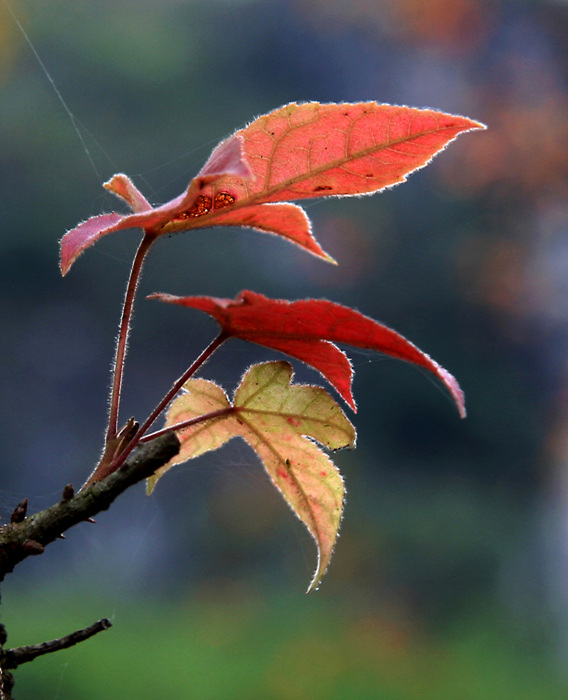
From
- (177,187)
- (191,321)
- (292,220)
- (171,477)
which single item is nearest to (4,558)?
(292,220)

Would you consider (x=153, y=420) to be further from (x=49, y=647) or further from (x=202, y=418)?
(x=49, y=647)

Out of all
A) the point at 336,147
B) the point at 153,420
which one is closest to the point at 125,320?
the point at 153,420

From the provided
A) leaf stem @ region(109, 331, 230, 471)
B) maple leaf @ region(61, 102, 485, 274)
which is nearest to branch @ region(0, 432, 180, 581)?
leaf stem @ region(109, 331, 230, 471)

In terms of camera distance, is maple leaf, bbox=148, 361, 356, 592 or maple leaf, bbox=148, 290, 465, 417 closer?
maple leaf, bbox=148, 290, 465, 417

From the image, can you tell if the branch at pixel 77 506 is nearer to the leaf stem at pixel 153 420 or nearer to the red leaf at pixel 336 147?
the leaf stem at pixel 153 420

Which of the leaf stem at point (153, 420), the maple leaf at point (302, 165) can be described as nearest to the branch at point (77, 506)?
the leaf stem at point (153, 420)

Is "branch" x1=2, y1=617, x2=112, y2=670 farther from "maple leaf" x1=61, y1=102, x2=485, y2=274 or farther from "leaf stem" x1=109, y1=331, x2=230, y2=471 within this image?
"maple leaf" x1=61, y1=102, x2=485, y2=274

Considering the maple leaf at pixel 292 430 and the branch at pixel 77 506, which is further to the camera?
the maple leaf at pixel 292 430
